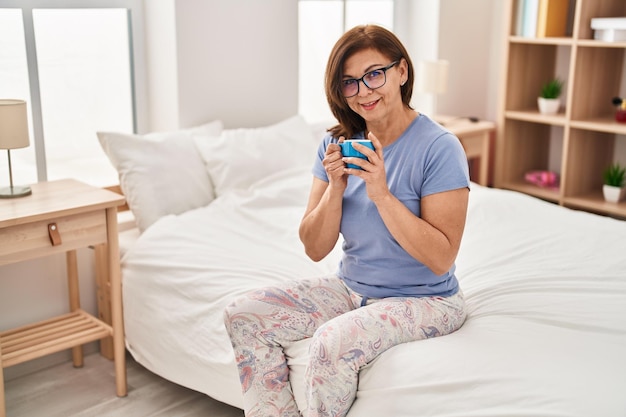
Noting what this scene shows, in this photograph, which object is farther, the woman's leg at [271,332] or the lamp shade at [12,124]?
the lamp shade at [12,124]

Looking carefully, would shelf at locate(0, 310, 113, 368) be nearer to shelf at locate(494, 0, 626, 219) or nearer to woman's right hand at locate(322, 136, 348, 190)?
woman's right hand at locate(322, 136, 348, 190)

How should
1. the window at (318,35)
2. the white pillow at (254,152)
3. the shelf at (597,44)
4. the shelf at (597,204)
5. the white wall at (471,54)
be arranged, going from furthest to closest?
the white wall at (471,54)
the window at (318,35)
the shelf at (597,204)
the shelf at (597,44)
the white pillow at (254,152)

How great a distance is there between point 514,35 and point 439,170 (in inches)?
91.2

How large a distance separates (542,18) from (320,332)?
2569mm

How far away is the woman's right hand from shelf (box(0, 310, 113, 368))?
3.51 feet

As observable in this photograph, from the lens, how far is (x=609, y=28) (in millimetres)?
3305

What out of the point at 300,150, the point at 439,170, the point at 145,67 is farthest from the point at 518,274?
the point at 145,67

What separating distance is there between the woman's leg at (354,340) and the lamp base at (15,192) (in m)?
1.16

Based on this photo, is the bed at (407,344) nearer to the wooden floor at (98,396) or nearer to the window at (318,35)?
the wooden floor at (98,396)

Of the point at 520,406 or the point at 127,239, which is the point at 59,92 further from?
the point at 520,406

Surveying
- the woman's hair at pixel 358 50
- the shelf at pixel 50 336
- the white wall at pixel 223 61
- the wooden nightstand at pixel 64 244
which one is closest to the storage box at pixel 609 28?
the white wall at pixel 223 61

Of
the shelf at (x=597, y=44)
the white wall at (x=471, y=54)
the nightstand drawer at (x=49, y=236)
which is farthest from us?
the white wall at (x=471, y=54)

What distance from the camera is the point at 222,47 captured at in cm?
305

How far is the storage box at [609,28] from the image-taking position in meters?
3.26
